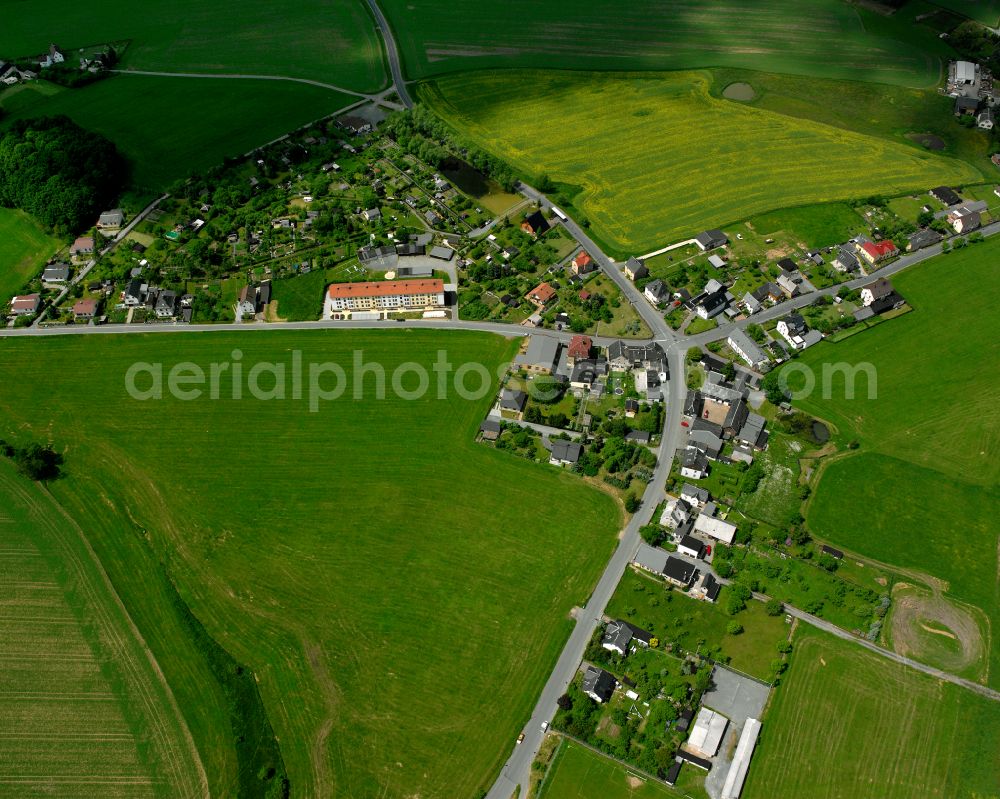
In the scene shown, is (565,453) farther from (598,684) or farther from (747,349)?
(747,349)

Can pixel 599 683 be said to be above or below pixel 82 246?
below

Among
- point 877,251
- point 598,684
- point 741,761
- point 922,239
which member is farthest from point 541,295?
point 741,761

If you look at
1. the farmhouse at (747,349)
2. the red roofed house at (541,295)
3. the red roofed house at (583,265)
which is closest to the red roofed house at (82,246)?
the red roofed house at (541,295)

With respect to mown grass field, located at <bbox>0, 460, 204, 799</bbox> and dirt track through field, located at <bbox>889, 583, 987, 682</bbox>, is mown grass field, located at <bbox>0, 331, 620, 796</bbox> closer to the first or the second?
mown grass field, located at <bbox>0, 460, 204, 799</bbox>

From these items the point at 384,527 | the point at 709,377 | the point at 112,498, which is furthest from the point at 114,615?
the point at 709,377

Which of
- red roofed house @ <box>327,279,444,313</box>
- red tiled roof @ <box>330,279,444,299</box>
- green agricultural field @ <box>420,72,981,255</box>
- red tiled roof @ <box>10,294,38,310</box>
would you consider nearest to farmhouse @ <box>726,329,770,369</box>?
green agricultural field @ <box>420,72,981,255</box>
